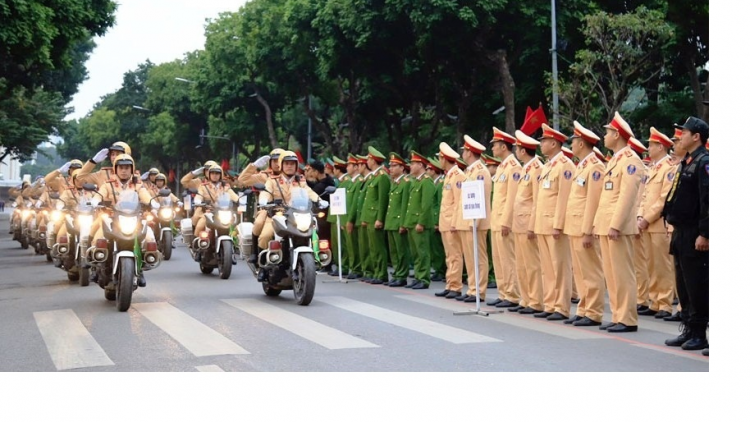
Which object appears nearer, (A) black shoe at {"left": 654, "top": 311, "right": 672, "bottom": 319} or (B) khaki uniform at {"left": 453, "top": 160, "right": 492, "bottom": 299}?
(A) black shoe at {"left": 654, "top": 311, "right": 672, "bottom": 319}

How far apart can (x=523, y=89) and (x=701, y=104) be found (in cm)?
914

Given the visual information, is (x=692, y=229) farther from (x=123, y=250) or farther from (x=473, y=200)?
(x=123, y=250)

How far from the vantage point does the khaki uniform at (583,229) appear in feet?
33.2

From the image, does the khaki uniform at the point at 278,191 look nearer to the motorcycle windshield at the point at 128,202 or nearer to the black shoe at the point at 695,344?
the motorcycle windshield at the point at 128,202

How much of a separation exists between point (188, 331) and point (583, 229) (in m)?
3.92

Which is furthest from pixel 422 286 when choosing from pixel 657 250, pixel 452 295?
pixel 657 250

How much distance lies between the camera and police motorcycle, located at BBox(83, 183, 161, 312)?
11102mm

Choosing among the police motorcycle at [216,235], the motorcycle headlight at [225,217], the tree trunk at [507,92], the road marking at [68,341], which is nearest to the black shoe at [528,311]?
the road marking at [68,341]

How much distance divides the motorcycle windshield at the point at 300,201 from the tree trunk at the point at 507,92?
51.0ft

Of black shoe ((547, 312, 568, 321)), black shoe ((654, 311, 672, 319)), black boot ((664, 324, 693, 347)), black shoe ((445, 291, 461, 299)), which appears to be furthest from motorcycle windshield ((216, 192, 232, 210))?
black boot ((664, 324, 693, 347))

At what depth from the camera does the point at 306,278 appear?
1155cm

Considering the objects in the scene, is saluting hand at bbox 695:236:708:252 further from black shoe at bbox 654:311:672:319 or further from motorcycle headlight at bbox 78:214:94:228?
motorcycle headlight at bbox 78:214:94:228

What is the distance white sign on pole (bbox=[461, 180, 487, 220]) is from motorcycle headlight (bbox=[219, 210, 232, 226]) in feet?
19.8
